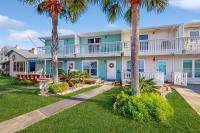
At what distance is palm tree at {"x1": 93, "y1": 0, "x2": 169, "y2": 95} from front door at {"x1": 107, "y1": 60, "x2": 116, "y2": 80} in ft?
39.5

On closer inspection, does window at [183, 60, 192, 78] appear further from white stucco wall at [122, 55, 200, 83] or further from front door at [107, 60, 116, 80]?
front door at [107, 60, 116, 80]

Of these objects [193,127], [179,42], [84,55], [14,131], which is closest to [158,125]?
[193,127]

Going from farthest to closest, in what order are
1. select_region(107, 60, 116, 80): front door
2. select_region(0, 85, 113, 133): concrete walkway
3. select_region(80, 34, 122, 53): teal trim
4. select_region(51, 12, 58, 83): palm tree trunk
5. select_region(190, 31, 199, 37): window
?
select_region(107, 60, 116, 80): front door < select_region(80, 34, 122, 53): teal trim < select_region(190, 31, 199, 37): window < select_region(51, 12, 58, 83): palm tree trunk < select_region(0, 85, 113, 133): concrete walkway

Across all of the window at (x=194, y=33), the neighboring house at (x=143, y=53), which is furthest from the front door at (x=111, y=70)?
the window at (x=194, y=33)

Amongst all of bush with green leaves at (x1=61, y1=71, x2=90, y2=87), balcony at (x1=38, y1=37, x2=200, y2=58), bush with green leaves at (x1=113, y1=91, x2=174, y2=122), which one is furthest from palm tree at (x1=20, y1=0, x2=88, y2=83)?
balcony at (x1=38, y1=37, x2=200, y2=58)

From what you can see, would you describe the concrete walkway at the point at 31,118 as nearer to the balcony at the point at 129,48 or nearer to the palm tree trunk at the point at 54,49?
the palm tree trunk at the point at 54,49

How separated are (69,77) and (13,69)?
19485mm

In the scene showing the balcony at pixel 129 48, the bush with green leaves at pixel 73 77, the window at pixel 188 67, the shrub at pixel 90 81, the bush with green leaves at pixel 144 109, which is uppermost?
the balcony at pixel 129 48

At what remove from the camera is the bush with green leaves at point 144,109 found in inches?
306

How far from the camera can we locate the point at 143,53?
2070 cm

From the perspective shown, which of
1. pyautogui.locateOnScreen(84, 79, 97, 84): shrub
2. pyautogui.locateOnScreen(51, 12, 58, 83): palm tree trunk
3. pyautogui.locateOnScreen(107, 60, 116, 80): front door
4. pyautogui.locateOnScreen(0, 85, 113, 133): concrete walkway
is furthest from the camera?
pyautogui.locateOnScreen(107, 60, 116, 80): front door

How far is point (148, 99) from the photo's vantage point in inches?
330

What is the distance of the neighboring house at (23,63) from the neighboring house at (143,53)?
3.06 metres

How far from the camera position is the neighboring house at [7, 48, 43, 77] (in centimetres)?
3044
